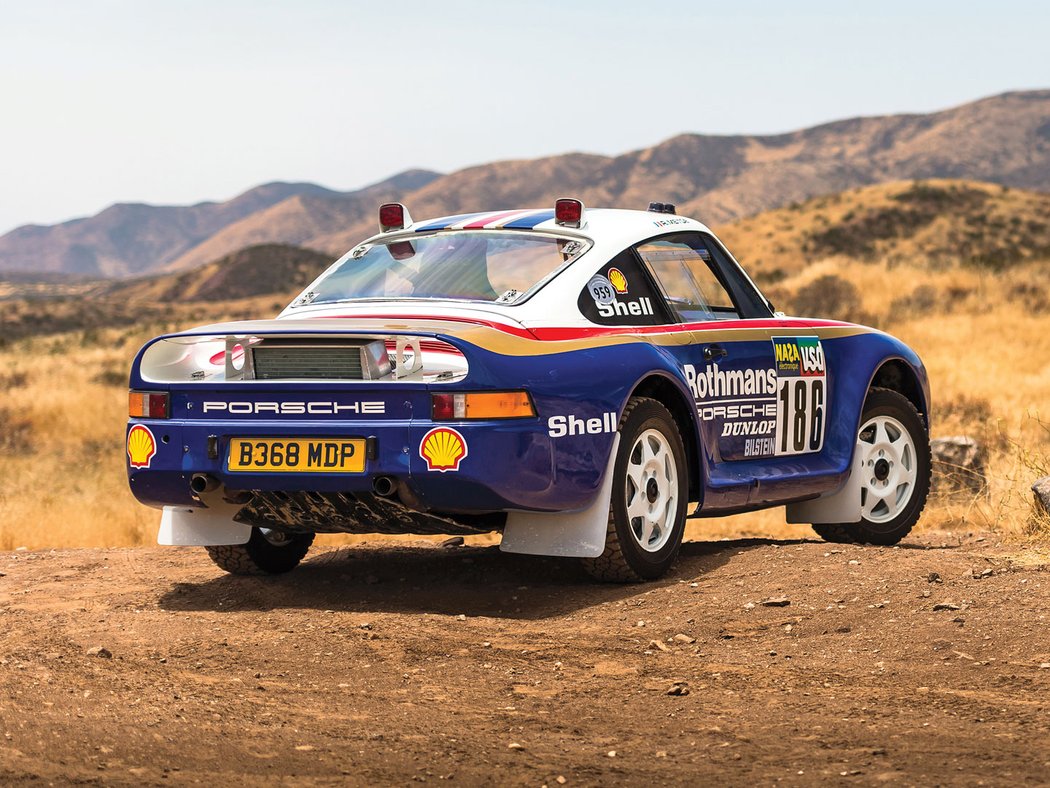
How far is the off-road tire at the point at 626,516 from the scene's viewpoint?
6582 mm

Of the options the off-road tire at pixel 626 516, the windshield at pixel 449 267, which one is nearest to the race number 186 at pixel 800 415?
the off-road tire at pixel 626 516

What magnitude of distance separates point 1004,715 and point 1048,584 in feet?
6.14

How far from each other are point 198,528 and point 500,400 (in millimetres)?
1827

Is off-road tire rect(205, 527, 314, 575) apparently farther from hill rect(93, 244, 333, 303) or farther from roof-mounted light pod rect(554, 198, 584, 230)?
hill rect(93, 244, 333, 303)

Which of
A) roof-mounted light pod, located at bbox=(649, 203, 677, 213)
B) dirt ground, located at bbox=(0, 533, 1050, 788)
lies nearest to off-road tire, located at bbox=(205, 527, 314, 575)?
dirt ground, located at bbox=(0, 533, 1050, 788)

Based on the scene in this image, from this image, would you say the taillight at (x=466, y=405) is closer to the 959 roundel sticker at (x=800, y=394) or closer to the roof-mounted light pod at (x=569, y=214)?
the roof-mounted light pod at (x=569, y=214)

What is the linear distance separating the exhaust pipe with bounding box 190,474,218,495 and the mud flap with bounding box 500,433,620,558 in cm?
121

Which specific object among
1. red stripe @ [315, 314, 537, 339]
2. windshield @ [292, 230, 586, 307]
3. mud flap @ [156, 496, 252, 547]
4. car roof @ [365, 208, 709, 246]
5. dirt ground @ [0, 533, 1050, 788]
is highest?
car roof @ [365, 208, 709, 246]

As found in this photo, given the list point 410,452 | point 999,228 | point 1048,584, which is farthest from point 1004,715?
point 999,228

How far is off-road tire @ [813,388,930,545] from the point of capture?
848 centimetres

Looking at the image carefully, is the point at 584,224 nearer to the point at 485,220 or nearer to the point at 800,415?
the point at 485,220

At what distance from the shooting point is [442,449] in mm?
6027

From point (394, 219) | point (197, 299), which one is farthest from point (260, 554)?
point (197, 299)

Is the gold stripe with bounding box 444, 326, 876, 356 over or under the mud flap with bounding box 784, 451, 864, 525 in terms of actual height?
over
